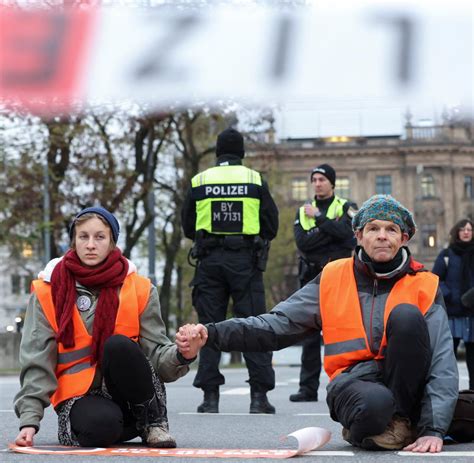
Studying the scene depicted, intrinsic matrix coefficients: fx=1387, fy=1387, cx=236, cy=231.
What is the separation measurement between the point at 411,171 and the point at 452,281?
87745 mm

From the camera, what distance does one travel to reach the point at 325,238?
11.0 metres

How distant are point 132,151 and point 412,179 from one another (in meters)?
65.7

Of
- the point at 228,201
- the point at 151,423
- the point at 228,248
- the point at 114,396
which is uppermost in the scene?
the point at 228,201

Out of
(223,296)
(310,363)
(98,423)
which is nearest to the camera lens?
(98,423)

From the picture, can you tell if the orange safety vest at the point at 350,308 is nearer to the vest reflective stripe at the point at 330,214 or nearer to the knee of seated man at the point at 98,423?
the knee of seated man at the point at 98,423

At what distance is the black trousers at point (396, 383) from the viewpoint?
5.50 metres

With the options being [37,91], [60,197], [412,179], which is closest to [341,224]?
[37,91]

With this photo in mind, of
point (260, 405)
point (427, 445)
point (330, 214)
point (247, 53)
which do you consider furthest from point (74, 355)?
point (330, 214)

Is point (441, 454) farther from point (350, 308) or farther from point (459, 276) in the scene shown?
point (459, 276)

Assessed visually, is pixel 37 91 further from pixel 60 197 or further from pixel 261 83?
pixel 60 197

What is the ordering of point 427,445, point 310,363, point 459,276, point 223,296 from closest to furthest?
point 427,445, point 223,296, point 310,363, point 459,276

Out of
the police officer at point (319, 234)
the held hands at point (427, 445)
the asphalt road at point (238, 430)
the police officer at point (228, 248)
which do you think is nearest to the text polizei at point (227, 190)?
the police officer at point (228, 248)

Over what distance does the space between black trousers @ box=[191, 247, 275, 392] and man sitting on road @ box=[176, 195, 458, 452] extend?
3.44 m

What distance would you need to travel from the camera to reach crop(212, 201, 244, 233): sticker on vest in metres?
9.37
